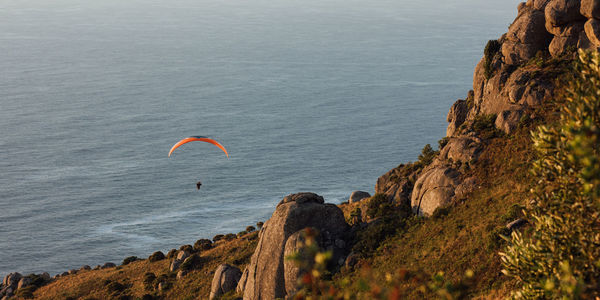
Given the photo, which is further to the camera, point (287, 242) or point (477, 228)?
point (287, 242)

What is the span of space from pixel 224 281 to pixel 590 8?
48.5 m

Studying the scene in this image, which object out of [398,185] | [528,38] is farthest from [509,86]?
[398,185]

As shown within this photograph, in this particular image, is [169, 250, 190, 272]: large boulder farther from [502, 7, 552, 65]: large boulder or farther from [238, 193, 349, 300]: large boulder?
[502, 7, 552, 65]: large boulder

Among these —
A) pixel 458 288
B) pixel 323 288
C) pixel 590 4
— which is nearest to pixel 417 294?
pixel 458 288

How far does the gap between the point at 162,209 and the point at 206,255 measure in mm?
122826

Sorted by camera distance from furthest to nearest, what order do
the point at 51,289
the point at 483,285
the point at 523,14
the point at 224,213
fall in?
the point at 224,213 → the point at 51,289 → the point at 523,14 → the point at 483,285

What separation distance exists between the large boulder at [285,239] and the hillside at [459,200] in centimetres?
11

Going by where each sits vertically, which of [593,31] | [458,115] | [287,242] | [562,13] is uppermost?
[562,13]

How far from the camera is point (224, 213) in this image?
18500 cm

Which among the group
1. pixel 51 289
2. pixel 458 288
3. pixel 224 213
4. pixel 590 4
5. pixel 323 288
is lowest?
pixel 224 213

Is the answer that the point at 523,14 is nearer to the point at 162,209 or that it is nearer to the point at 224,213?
the point at 224,213

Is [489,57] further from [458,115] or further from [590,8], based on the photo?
[590,8]

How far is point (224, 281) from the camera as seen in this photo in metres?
58.9

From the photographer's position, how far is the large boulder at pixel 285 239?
50594mm
